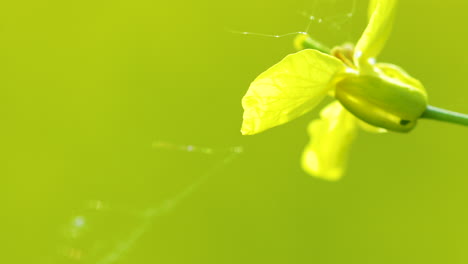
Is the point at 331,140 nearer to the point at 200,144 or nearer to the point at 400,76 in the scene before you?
the point at 400,76

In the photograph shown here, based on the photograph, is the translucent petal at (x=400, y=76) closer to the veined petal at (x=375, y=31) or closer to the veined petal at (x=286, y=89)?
the veined petal at (x=375, y=31)

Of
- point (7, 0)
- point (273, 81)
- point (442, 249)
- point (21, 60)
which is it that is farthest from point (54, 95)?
point (273, 81)

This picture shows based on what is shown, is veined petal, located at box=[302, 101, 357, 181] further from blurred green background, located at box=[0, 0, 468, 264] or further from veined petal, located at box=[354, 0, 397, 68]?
blurred green background, located at box=[0, 0, 468, 264]

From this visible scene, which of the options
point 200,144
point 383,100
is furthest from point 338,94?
point 200,144

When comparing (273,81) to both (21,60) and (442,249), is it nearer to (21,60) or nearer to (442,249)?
(442,249)

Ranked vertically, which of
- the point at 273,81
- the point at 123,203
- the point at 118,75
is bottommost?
the point at 123,203

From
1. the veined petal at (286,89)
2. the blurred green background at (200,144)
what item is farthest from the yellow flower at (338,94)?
the blurred green background at (200,144)
